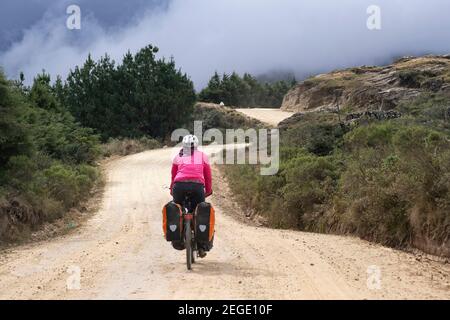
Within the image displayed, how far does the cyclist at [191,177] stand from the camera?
360 inches

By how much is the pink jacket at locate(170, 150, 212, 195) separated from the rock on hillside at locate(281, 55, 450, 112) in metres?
18.7

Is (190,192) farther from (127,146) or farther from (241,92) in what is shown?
(241,92)

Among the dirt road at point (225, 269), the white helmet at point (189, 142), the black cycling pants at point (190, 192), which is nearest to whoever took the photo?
the dirt road at point (225, 269)

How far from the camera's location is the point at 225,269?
9109 mm

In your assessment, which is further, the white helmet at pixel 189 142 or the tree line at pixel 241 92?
the tree line at pixel 241 92

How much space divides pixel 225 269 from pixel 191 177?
59.6 inches

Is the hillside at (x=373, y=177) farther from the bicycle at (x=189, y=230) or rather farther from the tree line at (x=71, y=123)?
the tree line at (x=71, y=123)

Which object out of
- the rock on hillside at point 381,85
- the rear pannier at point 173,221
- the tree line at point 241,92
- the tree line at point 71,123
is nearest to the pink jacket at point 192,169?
the rear pannier at point 173,221

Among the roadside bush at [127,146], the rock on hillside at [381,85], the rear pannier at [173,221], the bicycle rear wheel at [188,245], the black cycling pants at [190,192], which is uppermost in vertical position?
the rock on hillside at [381,85]

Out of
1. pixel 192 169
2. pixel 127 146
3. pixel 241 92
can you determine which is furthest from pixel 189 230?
pixel 241 92

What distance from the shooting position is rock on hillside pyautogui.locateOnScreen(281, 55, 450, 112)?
29278 millimetres

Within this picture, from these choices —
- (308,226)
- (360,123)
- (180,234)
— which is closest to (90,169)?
(360,123)

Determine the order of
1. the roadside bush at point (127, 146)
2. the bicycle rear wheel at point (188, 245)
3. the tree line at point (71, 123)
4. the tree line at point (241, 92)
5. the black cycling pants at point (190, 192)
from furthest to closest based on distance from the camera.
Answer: the tree line at point (241, 92) < the roadside bush at point (127, 146) < the tree line at point (71, 123) < the black cycling pants at point (190, 192) < the bicycle rear wheel at point (188, 245)
